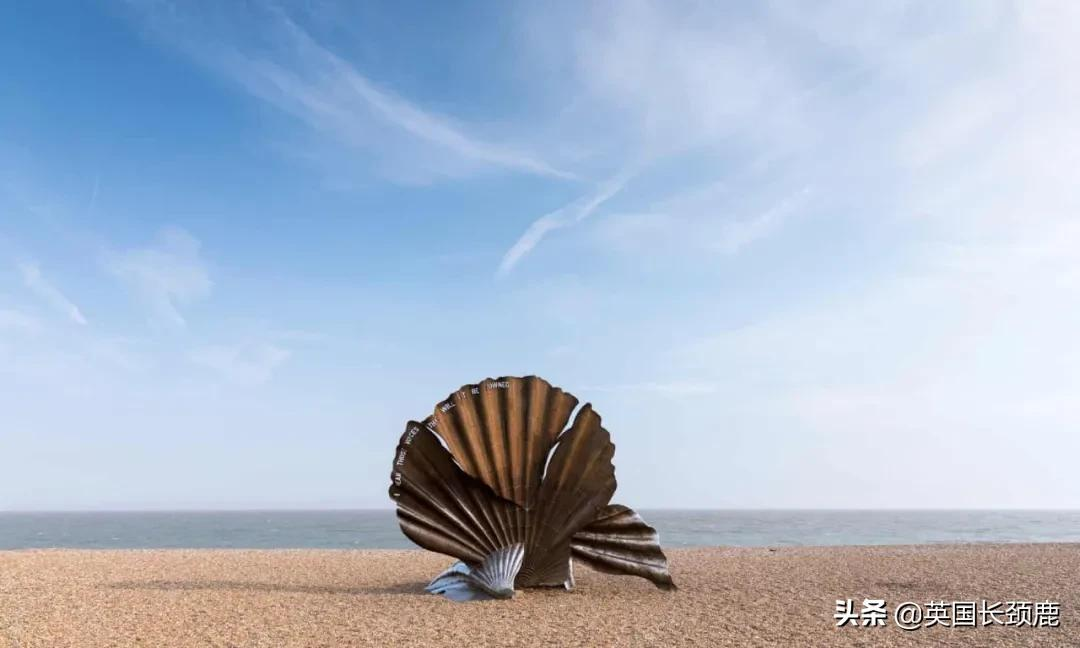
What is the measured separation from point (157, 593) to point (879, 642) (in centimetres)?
943

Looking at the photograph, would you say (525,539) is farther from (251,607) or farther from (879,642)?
(879,642)

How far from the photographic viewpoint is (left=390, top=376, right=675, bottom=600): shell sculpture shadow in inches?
423

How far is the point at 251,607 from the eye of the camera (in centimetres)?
978

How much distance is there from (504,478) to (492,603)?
64.3 inches

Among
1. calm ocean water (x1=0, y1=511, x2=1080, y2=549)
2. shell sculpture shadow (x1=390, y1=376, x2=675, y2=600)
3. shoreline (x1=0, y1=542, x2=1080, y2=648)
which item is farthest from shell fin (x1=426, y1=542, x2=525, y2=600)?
calm ocean water (x1=0, y1=511, x2=1080, y2=549)

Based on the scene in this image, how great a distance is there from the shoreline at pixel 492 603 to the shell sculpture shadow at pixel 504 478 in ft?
2.23

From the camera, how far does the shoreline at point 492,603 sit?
795 centimetres

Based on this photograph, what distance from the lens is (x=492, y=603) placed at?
999 cm

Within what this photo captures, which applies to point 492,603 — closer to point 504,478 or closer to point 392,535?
point 504,478

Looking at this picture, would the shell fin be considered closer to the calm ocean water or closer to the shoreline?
the shoreline

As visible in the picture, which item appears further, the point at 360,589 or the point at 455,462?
the point at 360,589

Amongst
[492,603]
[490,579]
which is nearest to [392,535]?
[490,579]

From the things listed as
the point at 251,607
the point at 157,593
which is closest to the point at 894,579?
the point at 251,607

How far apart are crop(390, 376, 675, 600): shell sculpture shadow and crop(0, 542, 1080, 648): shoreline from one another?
0.68 meters
